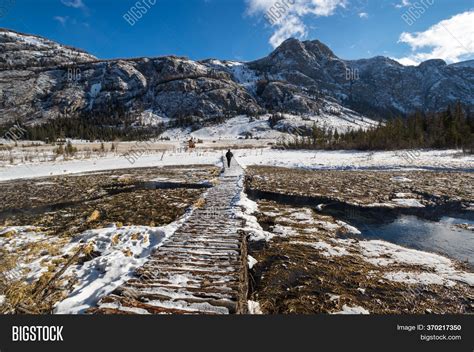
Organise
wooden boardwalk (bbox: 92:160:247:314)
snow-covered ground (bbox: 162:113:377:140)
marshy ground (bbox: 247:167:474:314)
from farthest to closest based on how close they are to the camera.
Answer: snow-covered ground (bbox: 162:113:377:140) → marshy ground (bbox: 247:167:474:314) → wooden boardwalk (bbox: 92:160:247:314)

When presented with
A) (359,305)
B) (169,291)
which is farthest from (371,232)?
(169,291)

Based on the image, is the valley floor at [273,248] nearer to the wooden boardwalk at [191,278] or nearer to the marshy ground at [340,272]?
the marshy ground at [340,272]

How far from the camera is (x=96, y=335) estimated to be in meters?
4.33

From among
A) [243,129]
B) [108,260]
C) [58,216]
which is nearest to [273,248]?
[108,260]

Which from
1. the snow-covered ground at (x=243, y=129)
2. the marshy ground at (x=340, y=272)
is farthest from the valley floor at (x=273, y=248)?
the snow-covered ground at (x=243, y=129)

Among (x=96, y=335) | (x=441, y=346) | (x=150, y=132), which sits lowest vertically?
(x=441, y=346)

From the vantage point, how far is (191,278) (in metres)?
A: 6.06

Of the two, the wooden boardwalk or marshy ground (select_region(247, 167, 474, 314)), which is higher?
the wooden boardwalk

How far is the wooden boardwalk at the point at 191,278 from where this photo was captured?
4.95 m

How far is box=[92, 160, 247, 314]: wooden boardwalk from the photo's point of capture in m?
4.95

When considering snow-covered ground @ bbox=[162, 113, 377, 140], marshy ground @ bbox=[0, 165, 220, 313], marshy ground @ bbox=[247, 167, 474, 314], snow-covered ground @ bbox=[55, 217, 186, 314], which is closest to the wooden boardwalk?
snow-covered ground @ bbox=[55, 217, 186, 314]

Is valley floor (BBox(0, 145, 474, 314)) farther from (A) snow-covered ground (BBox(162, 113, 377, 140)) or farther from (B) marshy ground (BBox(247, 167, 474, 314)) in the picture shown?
Answer: (A) snow-covered ground (BBox(162, 113, 377, 140))

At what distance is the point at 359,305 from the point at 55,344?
219 inches

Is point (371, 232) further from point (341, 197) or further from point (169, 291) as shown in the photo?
point (169, 291)
